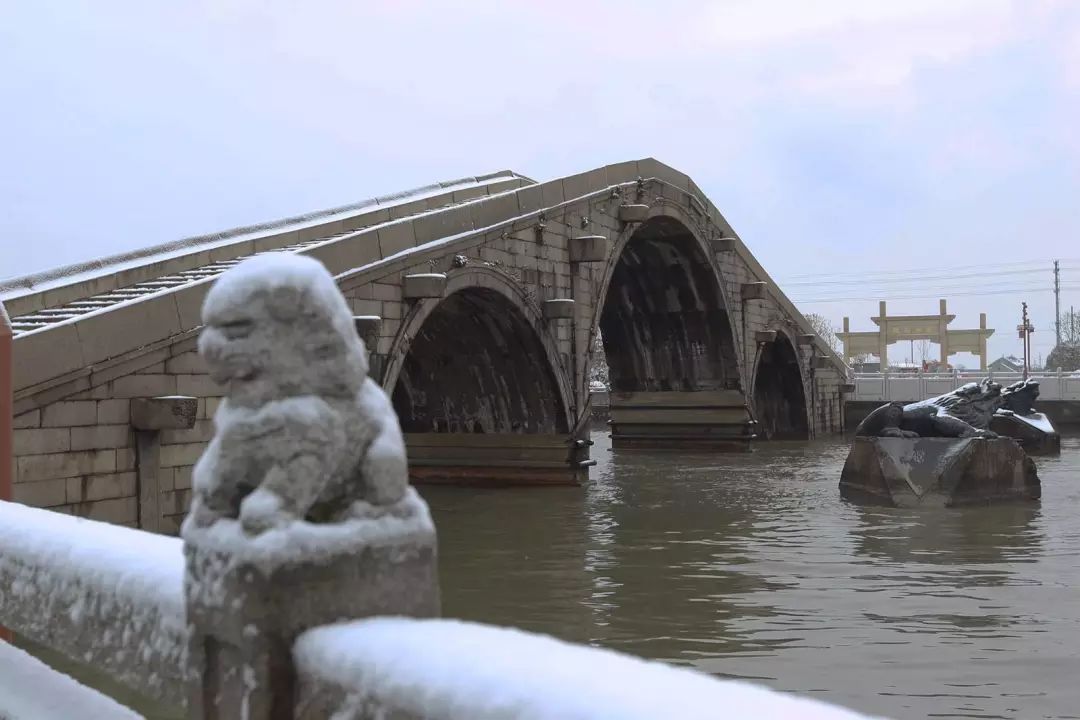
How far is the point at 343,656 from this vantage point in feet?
6.48

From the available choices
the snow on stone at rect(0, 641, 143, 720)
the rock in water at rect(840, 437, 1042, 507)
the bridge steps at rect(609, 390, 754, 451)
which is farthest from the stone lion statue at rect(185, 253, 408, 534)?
the bridge steps at rect(609, 390, 754, 451)

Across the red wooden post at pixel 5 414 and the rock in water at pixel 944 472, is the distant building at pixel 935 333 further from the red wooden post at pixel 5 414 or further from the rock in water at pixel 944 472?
the red wooden post at pixel 5 414

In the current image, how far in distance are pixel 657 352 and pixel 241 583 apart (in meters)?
24.6

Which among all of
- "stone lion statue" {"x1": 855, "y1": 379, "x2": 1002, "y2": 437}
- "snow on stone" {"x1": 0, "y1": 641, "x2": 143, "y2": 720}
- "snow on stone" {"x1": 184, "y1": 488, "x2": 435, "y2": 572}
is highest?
"snow on stone" {"x1": 184, "y1": 488, "x2": 435, "y2": 572}

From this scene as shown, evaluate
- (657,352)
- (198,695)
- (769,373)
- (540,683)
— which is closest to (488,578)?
(198,695)

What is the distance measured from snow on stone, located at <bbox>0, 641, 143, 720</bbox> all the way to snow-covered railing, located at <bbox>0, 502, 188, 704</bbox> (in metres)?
0.22

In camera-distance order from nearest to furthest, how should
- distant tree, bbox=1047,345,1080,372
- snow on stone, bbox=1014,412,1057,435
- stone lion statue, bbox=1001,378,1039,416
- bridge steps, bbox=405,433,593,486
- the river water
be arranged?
the river water < bridge steps, bbox=405,433,593,486 < snow on stone, bbox=1014,412,1057,435 < stone lion statue, bbox=1001,378,1039,416 < distant tree, bbox=1047,345,1080,372

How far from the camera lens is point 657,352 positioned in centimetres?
2638

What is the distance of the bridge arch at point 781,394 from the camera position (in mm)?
31344

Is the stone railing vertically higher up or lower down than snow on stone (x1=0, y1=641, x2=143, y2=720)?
higher up

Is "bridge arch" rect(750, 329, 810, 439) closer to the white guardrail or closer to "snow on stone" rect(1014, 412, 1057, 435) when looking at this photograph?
the white guardrail

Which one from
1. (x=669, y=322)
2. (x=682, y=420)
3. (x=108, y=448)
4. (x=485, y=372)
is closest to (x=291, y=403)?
(x=108, y=448)

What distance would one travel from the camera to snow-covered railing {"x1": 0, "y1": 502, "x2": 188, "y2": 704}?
8.32ft

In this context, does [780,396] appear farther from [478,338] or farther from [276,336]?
[276,336]
